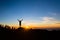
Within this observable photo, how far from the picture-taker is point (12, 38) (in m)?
16.2

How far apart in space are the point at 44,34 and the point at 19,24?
75.5ft

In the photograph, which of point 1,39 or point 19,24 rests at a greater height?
point 19,24

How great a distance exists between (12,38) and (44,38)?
5591 millimetres

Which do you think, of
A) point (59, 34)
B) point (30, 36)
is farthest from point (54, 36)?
point (30, 36)

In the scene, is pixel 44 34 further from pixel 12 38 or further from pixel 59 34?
pixel 12 38

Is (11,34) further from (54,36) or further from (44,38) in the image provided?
(54,36)

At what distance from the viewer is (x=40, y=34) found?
1738 centimetres

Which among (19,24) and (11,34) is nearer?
(11,34)

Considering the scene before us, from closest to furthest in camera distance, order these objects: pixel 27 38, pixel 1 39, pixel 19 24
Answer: pixel 1 39 → pixel 27 38 → pixel 19 24

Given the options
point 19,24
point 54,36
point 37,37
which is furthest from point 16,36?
point 19,24

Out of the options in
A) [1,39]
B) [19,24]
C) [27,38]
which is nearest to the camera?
[1,39]

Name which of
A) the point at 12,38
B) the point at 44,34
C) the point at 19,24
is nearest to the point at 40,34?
the point at 44,34

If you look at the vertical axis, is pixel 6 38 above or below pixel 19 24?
below

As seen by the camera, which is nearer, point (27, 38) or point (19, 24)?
point (27, 38)
